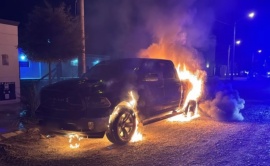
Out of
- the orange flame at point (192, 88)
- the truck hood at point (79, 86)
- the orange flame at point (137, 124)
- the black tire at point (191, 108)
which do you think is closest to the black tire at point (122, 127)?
the orange flame at point (137, 124)

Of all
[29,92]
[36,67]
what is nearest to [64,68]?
[36,67]

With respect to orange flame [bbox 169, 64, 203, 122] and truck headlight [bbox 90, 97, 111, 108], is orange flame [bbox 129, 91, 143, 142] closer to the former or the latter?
truck headlight [bbox 90, 97, 111, 108]

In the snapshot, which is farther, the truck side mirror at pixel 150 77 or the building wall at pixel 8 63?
the building wall at pixel 8 63

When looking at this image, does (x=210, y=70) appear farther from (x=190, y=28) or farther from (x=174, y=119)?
(x=174, y=119)

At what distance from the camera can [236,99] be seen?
9.45 meters

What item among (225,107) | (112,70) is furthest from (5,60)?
(225,107)

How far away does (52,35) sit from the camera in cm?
960

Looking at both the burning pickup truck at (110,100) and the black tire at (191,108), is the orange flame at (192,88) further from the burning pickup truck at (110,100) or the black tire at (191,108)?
the burning pickup truck at (110,100)

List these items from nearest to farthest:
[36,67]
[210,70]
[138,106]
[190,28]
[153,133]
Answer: [138,106] < [153,133] < [190,28] < [36,67] < [210,70]

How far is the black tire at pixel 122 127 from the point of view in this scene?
5492 millimetres

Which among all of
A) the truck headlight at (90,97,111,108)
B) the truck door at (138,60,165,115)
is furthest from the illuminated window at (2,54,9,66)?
the truck headlight at (90,97,111,108)

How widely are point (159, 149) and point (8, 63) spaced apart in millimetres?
8081

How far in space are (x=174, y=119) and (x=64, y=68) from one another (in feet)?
59.2

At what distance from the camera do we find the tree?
957 cm
